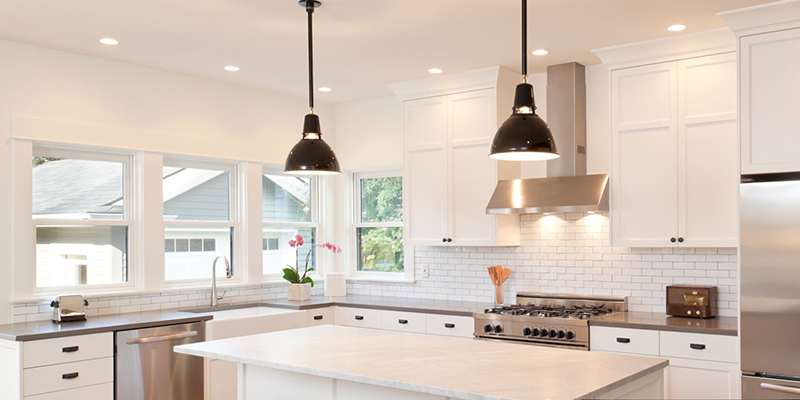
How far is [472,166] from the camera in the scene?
5445mm

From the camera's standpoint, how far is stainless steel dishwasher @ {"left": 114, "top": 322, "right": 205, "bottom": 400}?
440 cm

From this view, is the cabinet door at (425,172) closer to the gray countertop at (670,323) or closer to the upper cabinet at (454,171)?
the upper cabinet at (454,171)

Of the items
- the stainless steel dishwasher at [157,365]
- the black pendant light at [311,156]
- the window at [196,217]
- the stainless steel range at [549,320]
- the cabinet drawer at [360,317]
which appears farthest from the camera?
the cabinet drawer at [360,317]

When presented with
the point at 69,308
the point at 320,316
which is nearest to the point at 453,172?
the point at 320,316

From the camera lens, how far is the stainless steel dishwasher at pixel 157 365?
4402 millimetres

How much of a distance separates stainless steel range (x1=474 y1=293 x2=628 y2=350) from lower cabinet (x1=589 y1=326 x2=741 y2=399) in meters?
0.22

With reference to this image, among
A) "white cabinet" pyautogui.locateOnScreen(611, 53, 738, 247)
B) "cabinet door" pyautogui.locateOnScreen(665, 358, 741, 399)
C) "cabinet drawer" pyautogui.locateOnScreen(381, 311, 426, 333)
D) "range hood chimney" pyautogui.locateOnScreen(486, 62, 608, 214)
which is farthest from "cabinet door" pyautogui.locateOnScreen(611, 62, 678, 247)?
"cabinet drawer" pyautogui.locateOnScreen(381, 311, 426, 333)

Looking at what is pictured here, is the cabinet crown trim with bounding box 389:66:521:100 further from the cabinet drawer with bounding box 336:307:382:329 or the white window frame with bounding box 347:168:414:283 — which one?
the cabinet drawer with bounding box 336:307:382:329

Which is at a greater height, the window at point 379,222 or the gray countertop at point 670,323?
the window at point 379,222

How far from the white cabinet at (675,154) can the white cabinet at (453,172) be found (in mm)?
939

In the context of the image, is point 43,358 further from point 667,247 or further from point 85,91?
point 667,247

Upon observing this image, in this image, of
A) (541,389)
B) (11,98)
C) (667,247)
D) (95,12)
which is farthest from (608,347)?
(11,98)

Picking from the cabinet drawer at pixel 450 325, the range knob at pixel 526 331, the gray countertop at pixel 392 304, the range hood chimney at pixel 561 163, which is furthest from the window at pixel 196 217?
the range knob at pixel 526 331

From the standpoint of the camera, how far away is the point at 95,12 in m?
3.93
